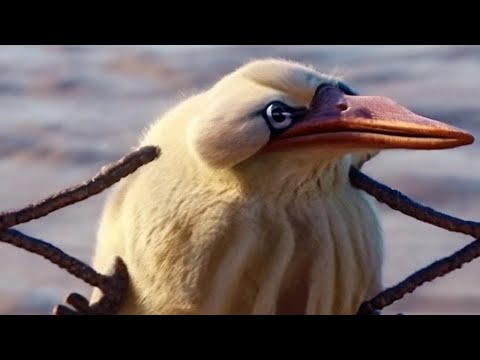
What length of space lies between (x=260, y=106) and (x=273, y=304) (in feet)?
0.51

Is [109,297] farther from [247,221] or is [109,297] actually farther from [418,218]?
[418,218]

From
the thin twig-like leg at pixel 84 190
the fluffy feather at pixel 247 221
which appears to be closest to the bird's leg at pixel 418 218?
the fluffy feather at pixel 247 221

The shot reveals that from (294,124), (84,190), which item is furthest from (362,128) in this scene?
(84,190)

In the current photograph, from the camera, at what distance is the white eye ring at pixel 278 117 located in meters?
1.32

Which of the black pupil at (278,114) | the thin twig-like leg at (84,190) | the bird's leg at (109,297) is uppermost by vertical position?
the black pupil at (278,114)

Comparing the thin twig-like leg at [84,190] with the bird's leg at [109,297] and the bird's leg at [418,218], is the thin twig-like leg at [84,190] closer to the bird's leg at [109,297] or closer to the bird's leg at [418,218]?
the bird's leg at [109,297]

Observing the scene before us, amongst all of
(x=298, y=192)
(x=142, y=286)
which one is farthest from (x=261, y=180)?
(x=142, y=286)

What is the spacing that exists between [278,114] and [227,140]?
0.15ft

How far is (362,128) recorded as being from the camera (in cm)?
131

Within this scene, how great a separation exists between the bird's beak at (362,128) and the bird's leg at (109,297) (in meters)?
0.16

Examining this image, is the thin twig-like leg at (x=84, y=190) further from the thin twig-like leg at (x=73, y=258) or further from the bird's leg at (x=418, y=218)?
the bird's leg at (x=418, y=218)

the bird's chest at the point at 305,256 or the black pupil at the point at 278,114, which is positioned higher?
the black pupil at the point at 278,114

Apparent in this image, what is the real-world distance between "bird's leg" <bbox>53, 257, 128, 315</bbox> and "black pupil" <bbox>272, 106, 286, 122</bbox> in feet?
0.59

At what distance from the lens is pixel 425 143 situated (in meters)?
1.28
